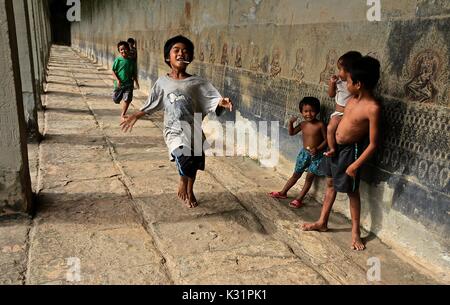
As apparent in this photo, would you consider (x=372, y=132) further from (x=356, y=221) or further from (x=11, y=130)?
(x=11, y=130)

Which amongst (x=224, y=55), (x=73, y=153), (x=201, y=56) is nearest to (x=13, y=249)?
(x=73, y=153)

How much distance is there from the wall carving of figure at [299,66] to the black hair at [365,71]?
1.39 m

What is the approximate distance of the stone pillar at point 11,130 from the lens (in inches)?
108

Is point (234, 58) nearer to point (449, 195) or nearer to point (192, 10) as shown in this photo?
point (192, 10)

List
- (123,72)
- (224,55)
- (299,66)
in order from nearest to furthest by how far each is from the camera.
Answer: (299,66)
(224,55)
(123,72)

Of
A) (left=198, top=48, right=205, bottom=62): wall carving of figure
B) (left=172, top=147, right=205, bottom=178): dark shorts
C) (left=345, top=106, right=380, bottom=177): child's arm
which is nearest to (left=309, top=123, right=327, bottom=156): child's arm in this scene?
(left=345, top=106, right=380, bottom=177): child's arm

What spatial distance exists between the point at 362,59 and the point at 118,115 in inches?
224

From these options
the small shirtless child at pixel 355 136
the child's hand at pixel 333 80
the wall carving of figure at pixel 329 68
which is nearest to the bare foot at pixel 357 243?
the small shirtless child at pixel 355 136

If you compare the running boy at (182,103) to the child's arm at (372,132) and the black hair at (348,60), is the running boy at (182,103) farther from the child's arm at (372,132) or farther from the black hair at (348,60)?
the child's arm at (372,132)

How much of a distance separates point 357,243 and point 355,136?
0.82 meters

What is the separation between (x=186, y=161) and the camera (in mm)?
3242

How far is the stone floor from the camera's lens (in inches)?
94.7

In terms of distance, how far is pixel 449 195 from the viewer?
2410mm

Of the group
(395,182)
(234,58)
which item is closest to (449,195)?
(395,182)
